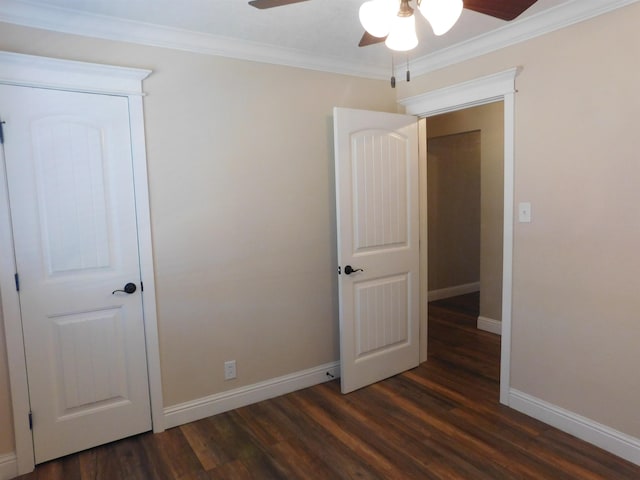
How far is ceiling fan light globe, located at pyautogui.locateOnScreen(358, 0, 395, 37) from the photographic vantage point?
129 centimetres

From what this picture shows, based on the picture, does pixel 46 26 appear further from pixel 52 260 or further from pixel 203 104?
pixel 52 260

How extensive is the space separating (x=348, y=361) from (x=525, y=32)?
2.42m

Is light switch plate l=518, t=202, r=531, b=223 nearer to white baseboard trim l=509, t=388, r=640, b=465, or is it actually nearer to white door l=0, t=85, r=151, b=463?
white baseboard trim l=509, t=388, r=640, b=465

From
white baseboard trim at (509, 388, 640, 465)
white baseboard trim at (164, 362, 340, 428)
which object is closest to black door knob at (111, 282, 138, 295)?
white baseboard trim at (164, 362, 340, 428)

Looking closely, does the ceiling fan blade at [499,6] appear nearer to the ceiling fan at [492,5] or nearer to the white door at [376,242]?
the ceiling fan at [492,5]

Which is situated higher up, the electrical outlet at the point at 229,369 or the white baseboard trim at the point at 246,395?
the electrical outlet at the point at 229,369

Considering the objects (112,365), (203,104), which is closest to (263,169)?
(203,104)

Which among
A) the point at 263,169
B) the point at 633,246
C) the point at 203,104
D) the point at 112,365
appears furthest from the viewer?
the point at 263,169

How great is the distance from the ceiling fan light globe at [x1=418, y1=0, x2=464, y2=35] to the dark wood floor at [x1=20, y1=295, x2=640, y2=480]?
2059mm

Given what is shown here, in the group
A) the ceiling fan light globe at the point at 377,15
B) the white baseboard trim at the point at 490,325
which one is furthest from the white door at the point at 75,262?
the white baseboard trim at the point at 490,325

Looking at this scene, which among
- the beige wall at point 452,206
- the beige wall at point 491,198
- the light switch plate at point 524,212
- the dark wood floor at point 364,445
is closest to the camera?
the dark wood floor at point 364,445

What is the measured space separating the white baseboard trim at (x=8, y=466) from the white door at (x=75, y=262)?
0.33 ft

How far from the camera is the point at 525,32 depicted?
2463mm

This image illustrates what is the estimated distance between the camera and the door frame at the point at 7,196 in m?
2.08
